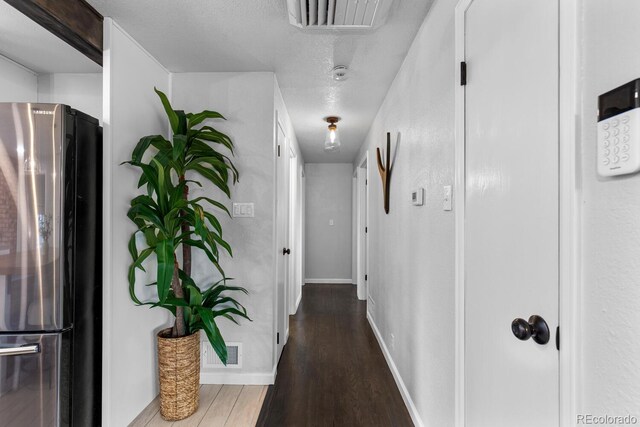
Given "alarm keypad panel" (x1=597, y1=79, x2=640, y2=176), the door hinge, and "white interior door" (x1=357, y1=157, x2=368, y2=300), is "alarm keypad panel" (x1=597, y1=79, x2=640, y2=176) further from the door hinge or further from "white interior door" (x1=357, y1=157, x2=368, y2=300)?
"white interior door" (x1=357, y1=157, x2=368, y2=300)

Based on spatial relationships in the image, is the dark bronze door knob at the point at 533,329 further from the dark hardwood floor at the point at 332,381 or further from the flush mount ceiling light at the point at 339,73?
the flush mount ceiling light at the point at 339,73

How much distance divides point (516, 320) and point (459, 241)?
456 millimetres

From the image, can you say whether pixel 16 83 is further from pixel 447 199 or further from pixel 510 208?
pixel 510 208

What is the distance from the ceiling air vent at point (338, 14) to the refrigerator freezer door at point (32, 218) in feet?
4.06

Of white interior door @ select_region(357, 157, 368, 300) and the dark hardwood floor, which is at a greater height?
white interior door @ select_region(357, 157, 368, 300)

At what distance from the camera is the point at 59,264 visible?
4.83ft

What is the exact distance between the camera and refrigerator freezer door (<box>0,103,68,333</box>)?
4.64 ft

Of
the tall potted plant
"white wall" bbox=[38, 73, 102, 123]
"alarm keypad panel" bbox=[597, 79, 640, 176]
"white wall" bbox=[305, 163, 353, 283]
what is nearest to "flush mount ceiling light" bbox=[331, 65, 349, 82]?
the tall potted plant

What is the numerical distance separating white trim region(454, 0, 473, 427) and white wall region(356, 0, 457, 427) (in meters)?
0.06

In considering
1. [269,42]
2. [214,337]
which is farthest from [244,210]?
[269,42]

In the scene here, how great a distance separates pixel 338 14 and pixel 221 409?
2.48m

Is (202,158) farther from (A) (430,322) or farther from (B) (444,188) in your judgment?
(A) (430,322)

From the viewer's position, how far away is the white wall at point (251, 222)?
2.44 meters

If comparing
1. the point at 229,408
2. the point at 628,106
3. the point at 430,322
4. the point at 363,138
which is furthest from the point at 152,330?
the point at 363,138
